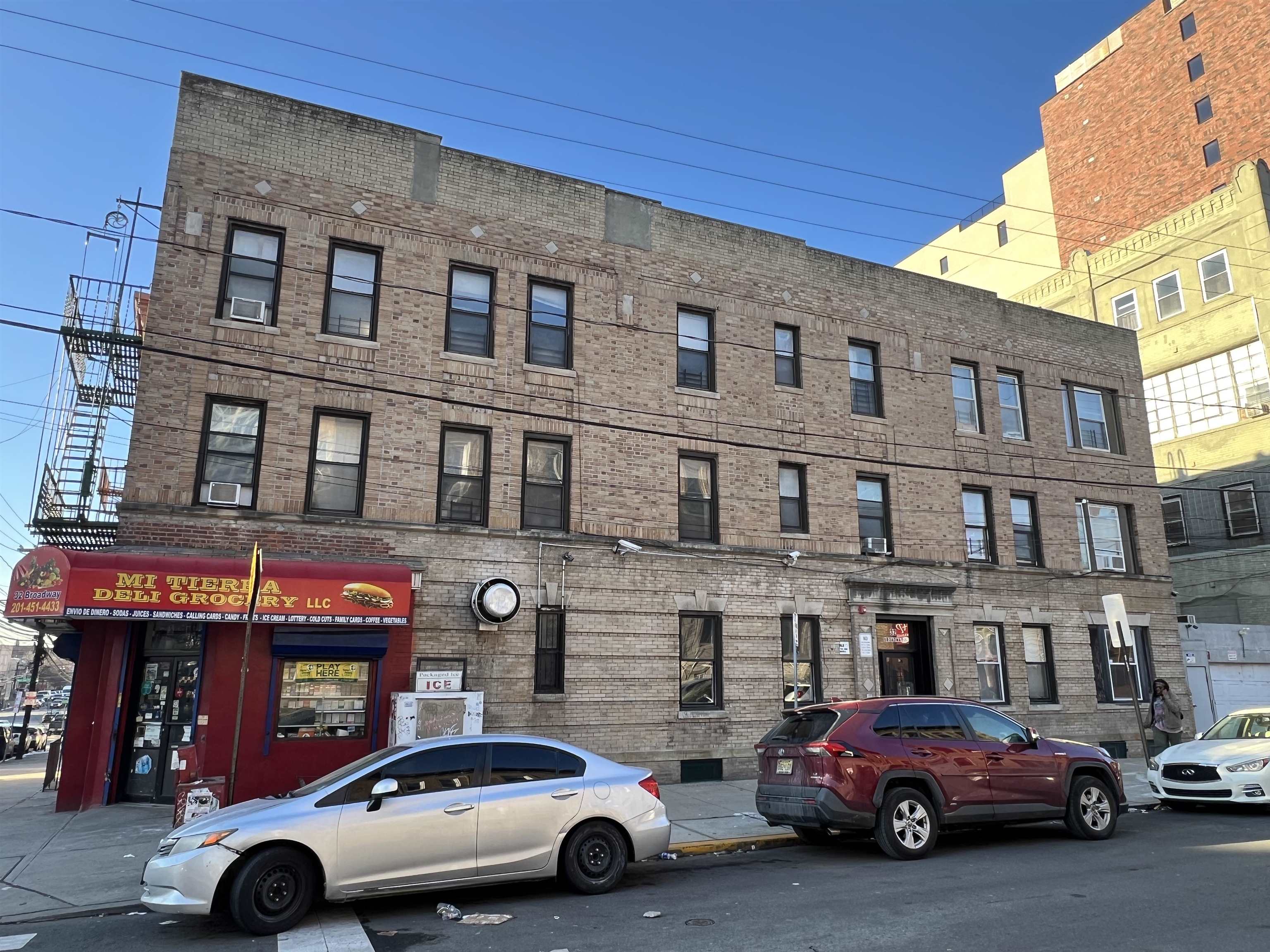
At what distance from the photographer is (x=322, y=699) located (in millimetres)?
13141

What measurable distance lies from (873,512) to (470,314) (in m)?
9.60

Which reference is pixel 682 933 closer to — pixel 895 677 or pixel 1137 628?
pixel 895 677

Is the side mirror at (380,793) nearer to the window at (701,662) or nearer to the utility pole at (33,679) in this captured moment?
the window at (701,662)

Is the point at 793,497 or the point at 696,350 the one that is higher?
the point at 696,350

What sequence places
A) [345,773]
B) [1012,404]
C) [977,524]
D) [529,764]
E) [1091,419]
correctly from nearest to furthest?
[345,773]
[529,764]
[977,524]
[1012,404]
[1091,419]

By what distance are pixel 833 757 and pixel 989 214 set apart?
144 feet

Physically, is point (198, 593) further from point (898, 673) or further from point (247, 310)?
point (898, 673)

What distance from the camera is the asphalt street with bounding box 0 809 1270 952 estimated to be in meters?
6.14

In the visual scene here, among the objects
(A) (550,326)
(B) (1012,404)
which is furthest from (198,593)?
(B) (1012,404)

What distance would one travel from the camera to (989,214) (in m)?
45.6

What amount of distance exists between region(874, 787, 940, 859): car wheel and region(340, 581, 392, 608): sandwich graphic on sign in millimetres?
7732

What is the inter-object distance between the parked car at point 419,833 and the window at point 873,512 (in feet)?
36.3

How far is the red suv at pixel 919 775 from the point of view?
9039 mm

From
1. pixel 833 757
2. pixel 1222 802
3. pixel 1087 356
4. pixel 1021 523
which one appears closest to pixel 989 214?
pixel 1087 356
